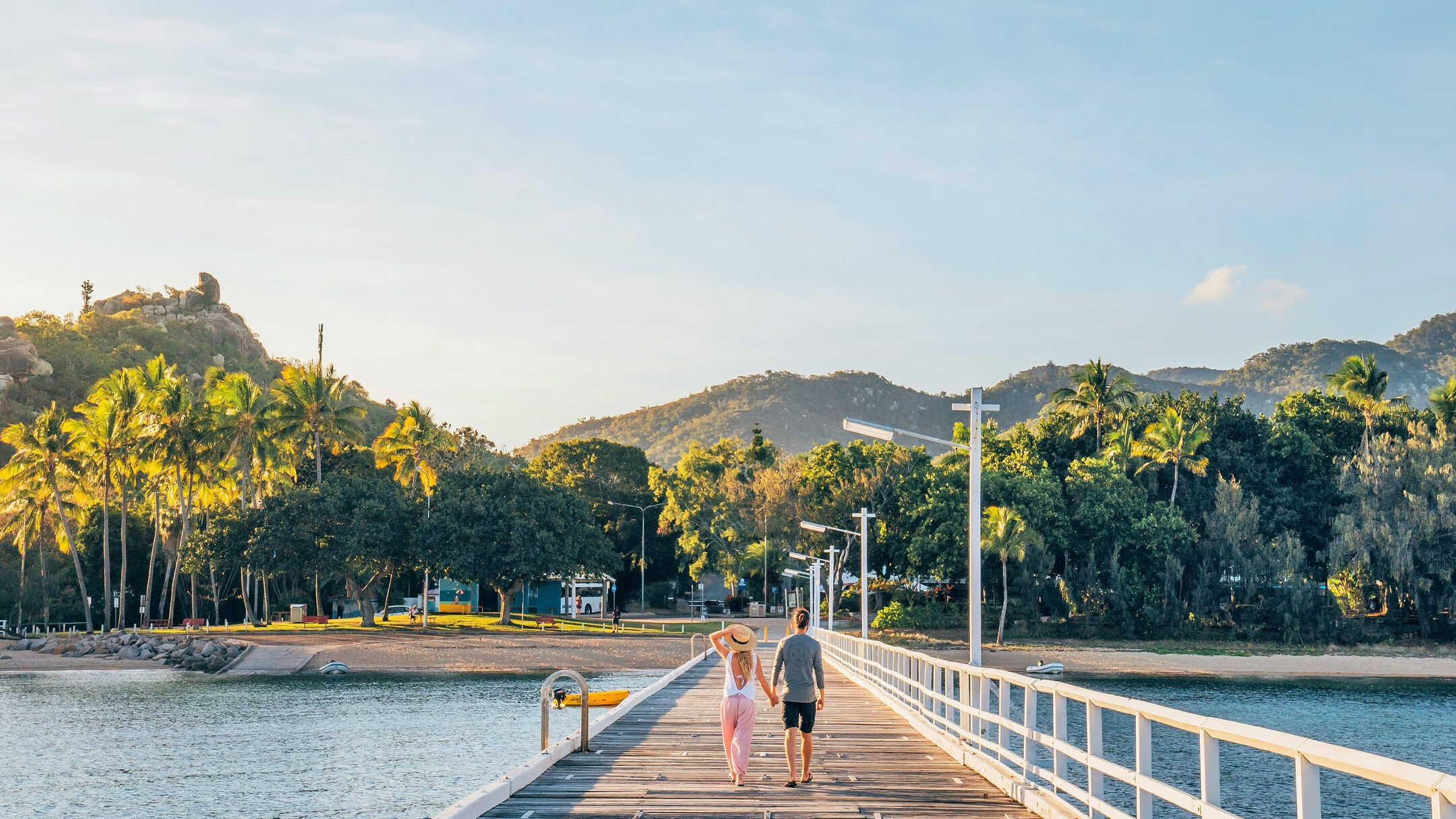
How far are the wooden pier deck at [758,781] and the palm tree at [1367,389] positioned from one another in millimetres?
66633

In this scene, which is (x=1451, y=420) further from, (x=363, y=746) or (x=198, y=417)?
(x=198, y=417)

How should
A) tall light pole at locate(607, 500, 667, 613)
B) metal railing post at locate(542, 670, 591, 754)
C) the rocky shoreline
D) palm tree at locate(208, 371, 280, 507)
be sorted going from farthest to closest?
tall light pole at locate(607, 500, 667, 613), palm tree at locate(208, 371, 280, 507), the rocky shoreline, metal railing post at locate(542, 670, 591, 754)

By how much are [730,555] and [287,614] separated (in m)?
28.7

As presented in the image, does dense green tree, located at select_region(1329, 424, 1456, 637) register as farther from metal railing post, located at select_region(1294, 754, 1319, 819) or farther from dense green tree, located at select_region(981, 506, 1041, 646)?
metal railing post, located at select_region(1294, 754, 1319, 819)

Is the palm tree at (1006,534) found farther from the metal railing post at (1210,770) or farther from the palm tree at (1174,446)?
the metal railing post at (1210,770)

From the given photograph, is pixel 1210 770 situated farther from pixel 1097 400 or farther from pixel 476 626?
pixel 1097 400

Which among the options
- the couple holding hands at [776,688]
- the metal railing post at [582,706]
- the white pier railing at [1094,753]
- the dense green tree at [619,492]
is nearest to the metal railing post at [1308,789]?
the white pier railing at [1094,753]

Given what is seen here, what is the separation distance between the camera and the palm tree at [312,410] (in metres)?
69.5

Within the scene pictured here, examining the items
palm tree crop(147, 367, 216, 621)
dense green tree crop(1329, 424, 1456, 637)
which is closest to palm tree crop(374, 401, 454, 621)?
palm tree crop(147, 367, 216, 621)

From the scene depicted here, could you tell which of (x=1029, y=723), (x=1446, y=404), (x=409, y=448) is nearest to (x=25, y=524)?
(x=409, y=448)

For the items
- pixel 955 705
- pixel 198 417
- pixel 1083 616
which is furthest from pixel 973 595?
pixel 198 417

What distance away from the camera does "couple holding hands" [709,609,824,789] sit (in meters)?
11.5

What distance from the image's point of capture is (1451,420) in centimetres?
7181

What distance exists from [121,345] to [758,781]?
137m
